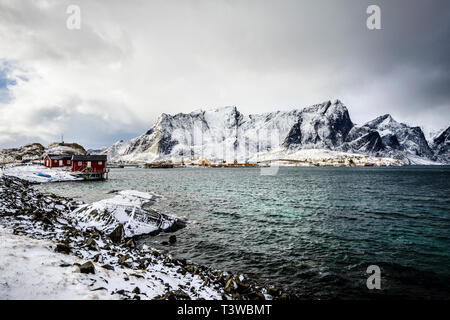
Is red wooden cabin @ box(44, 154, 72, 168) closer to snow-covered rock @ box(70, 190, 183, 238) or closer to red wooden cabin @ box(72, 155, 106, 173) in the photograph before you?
red wooden cabin @ box(72, 155, 106, 173)

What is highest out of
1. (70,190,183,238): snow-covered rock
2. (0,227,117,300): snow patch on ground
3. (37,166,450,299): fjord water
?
(0,227,117,300): snow patch on ground

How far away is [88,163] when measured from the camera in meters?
82.9

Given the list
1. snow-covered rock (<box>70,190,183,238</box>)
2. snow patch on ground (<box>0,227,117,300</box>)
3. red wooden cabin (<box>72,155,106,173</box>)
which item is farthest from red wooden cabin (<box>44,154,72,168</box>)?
snow patch on ground (<box>0,227,117,300</box>)

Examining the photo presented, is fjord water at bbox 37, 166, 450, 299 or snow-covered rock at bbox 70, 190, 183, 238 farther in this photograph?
snow-covered rock at bbox 70, 190, 183, 238

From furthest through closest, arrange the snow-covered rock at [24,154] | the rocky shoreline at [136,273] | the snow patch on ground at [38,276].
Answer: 1. the snow-covered rock at [24,154]
2. the rocky shoreline at [136,273]
3. the snow patch on ground at [38,276]

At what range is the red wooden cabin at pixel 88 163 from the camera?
267 ft

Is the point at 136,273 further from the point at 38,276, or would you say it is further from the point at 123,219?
the point at 123,219

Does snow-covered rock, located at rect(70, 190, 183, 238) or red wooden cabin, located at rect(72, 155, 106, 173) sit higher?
red wooden cabin, located at rect(72, 155, 106, 173)

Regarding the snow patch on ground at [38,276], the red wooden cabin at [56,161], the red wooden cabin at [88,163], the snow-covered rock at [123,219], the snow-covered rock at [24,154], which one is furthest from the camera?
the snow-covered rock at [24,154]

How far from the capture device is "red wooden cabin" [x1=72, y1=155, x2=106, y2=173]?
267ft

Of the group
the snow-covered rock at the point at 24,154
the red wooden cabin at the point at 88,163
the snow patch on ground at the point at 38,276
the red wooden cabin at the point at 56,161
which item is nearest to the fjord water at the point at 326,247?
the snow patch on ground at the point at 38,276

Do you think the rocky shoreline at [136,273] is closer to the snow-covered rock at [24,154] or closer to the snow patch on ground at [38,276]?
the snow patch on ground at [38,276]
